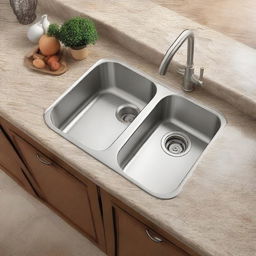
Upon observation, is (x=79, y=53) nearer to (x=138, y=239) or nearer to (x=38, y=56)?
(x=38, y=56)

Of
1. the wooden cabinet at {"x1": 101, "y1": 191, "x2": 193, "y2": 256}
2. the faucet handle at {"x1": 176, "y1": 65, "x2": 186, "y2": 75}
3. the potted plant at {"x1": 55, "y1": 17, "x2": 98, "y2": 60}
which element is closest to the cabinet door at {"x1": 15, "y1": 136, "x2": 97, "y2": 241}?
the wooden cabinet at {"x1": 101, "y1": 191, "x2": 193, "y2": 256}

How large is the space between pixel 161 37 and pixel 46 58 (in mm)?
468

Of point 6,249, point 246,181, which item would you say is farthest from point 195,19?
point 6,249

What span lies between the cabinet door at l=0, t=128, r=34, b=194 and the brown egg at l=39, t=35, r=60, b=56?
15.9 inches

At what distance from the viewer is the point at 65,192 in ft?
5.25

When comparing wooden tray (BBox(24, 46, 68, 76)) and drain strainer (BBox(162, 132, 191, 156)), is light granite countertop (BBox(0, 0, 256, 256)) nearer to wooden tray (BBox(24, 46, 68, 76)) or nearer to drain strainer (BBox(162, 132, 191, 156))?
wooden tray (BBox(24, 46, 68, 76))

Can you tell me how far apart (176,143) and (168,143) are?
3cm

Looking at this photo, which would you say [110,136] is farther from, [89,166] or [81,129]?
[89,166]

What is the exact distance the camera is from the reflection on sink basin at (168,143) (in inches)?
53.9

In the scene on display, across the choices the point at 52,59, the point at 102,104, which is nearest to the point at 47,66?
the point at 52,59

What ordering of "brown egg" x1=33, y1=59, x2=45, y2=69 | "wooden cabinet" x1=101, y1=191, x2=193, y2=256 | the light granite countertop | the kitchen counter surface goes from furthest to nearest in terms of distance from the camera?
"brown egg" x1=33, y1=59, x2=45, y2=69 < the kitchen counter surface < "wooden cabinet" x1=101, y1=191, x2=193, y2=256 < the light granite countertop

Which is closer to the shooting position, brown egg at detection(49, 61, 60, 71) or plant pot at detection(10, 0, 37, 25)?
brown egg at detection(49, 61, 60, 71)

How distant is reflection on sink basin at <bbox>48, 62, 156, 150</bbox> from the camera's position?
1487mm

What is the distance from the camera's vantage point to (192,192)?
1.14 meters
